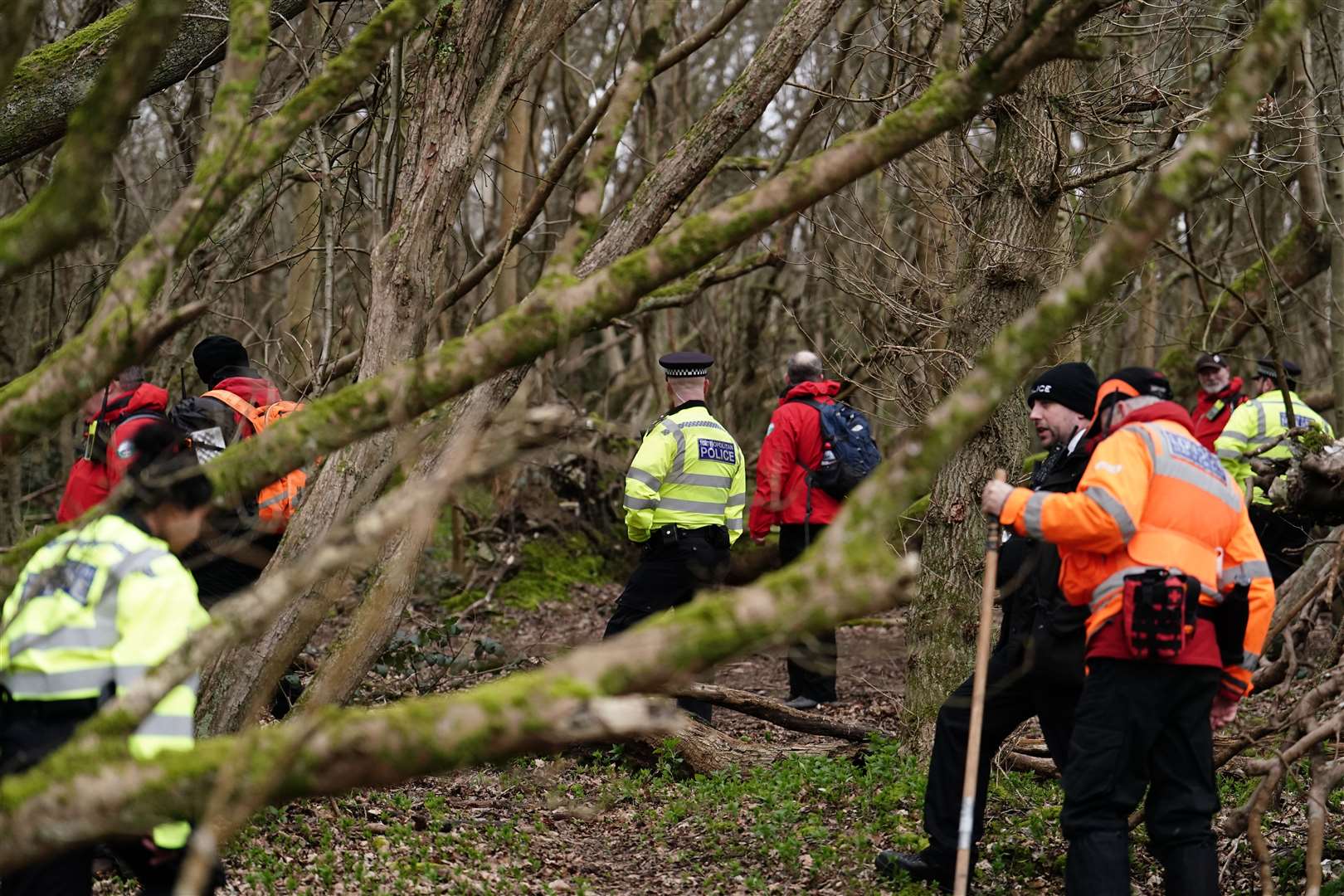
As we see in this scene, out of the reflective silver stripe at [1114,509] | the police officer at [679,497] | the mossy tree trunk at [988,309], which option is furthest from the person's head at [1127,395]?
the police officer at [679,497]

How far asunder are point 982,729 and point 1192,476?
1460 millimetres

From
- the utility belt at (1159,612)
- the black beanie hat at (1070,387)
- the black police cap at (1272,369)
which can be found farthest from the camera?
the black police cap at (1272,369)

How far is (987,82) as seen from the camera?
3.84 m

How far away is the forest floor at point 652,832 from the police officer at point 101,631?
5.45 feet

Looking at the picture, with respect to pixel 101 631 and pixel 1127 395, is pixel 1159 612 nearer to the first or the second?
pixel 1127 395

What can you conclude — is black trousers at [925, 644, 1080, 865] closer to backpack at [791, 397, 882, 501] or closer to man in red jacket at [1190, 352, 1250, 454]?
backpack at [791, 397, 882, 501]

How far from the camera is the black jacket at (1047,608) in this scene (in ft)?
16.6

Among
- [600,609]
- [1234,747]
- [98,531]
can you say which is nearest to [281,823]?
[98,531]

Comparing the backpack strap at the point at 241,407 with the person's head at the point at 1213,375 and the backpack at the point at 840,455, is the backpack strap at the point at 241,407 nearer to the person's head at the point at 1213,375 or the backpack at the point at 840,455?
the backpack at the point at 840,455

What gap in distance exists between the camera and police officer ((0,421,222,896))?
3.54 meters

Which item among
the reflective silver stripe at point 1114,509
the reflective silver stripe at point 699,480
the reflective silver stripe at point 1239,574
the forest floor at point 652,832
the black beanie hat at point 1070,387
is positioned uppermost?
the black beanie hat at point 1070,387

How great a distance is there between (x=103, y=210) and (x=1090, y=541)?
338 cm

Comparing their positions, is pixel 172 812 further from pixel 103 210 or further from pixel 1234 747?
pixel 1234 747

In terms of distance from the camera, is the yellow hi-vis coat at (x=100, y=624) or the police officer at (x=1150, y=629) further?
the police officer at (x=1150, y=629)
